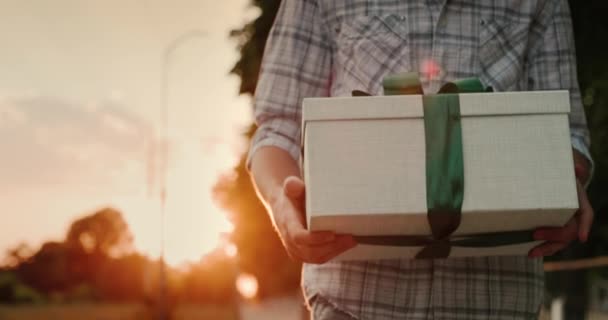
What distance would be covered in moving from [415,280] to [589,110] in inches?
327

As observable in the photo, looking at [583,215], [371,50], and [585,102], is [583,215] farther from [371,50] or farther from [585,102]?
[585,102]

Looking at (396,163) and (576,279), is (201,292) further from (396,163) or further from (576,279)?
(396,163)

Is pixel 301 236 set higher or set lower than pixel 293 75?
lower

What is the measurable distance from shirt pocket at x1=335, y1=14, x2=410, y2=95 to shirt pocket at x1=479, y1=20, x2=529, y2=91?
0.61ft

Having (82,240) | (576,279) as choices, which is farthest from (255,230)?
(82,240)

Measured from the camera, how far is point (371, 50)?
244 centimetres

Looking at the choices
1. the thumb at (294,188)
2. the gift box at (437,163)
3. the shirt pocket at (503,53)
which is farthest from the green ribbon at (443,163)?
the shirt pocket at (503,53)

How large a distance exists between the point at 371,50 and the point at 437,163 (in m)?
0.63

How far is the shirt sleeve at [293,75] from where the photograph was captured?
8.31 feet

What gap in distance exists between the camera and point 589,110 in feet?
33.2

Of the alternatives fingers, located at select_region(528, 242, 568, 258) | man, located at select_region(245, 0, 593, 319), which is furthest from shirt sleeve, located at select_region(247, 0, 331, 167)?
fingers, located at select_region(528, 242, 568, 258)

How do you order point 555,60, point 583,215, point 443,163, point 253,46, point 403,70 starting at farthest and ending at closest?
1. point 253,46
2. point 555,60
3. point 403,70
4. point 583,215
5. point 443,163

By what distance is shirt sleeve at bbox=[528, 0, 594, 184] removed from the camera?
2521mm

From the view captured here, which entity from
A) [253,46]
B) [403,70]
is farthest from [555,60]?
[253,46]
